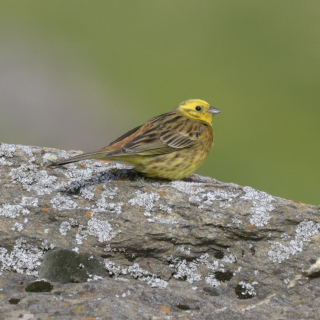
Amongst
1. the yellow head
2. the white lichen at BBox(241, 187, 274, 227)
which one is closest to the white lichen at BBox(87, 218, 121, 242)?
the white lichen at BBox(241, 187, 274, 227)

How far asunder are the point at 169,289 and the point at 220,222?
1.00m

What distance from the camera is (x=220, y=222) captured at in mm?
6270

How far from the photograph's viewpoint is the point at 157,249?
6078mm

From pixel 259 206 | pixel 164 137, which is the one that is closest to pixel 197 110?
pixel 164 137

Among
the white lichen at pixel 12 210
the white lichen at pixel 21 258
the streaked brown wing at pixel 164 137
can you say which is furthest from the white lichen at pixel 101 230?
the streaked brown wing at pixel 164 137

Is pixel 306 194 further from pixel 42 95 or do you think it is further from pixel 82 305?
pixel 82 305

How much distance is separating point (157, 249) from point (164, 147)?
6.05ft

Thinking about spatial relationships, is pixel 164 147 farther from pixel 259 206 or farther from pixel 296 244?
pixel 296 244

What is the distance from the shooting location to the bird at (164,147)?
7203mm

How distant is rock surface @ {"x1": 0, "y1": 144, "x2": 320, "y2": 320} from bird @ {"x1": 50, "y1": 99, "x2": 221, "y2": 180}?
39cm

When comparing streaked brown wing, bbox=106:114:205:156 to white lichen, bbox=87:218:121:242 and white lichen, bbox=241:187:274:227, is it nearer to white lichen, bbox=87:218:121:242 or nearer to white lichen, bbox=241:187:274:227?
white lichen, bbox=87:218:121:242

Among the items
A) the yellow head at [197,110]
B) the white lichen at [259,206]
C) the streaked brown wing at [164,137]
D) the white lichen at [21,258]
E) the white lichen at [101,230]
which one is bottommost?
the white lichen at [21,258]

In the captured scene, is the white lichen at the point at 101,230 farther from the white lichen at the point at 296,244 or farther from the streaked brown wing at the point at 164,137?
the white lichen at the point at 296,244

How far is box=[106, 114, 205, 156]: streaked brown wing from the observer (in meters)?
7.27
